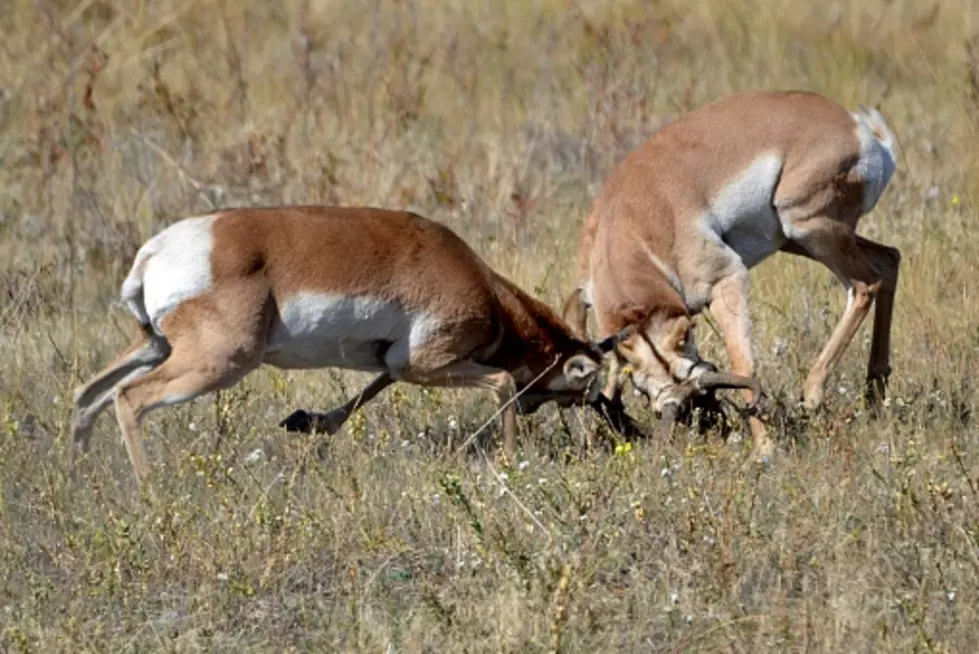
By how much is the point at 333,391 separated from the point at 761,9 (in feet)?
27.2

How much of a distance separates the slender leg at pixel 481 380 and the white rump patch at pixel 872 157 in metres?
1.95

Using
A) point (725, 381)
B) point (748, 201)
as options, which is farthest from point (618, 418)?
point (748, 201)

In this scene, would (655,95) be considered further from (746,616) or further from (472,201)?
(746,616)

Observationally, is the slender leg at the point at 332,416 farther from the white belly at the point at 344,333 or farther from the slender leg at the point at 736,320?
the slender leg at the point at 736,320

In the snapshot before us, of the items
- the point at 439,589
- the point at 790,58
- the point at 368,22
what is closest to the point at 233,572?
the point at 439,589

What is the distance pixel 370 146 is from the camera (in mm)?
12508

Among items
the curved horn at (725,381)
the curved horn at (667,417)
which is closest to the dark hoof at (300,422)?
the curved horn at (667,417)

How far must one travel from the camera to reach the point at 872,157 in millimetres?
8344

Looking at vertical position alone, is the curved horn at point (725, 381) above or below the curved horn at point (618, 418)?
above

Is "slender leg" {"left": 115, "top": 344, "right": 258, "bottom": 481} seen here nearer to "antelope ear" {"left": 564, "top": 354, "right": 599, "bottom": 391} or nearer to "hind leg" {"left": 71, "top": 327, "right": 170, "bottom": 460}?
"hind leg" {"left": 71, "top": 327, "right": 170, "bottom": 460}

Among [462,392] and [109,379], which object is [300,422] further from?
[462,392]

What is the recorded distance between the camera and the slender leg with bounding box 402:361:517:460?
771 centimetres

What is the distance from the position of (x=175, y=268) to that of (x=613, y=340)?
196cm

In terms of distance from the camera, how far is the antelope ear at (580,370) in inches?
309
